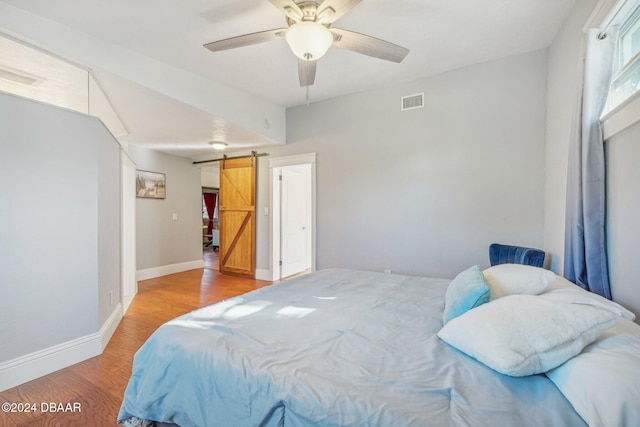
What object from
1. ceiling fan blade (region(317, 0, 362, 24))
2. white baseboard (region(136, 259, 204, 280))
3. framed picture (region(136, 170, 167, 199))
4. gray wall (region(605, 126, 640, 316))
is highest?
ceiling fan blade (region(317, 0, 362, 24))

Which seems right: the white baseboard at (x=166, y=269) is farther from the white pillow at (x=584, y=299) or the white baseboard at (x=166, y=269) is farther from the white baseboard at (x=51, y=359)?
the white pillow at (x=584, y=299)

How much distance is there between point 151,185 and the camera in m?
5.17

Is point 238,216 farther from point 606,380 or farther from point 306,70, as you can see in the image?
point 606,380

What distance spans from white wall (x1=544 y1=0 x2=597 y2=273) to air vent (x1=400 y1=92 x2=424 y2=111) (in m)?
1.27

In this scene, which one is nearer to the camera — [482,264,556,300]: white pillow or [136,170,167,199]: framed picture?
[482,264,556,300]: white pillow

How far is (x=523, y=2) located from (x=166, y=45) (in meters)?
3.14

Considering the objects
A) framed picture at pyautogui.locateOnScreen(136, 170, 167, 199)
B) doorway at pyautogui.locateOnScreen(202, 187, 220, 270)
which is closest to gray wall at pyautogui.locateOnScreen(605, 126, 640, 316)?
framed picture at pyautogui.locateOnScreen(136, 170, 167, 199)

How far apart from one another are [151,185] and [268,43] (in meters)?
3.70

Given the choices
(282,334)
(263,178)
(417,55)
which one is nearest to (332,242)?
(263,178)

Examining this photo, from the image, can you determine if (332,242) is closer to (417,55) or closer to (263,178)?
(263,178)

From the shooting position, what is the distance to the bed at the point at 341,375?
2.69 feet

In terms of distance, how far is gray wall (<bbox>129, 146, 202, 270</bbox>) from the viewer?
505 centimetres

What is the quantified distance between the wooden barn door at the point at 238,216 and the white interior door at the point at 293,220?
549 millimetres

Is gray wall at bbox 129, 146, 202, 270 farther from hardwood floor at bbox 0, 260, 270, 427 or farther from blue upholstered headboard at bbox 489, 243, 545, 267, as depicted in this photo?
blue upholstered headboard at bbox 489, 243, 545, 267
